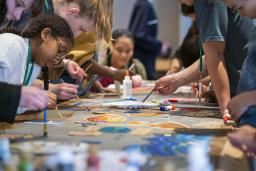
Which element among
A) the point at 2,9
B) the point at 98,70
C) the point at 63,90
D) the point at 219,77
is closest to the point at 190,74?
the point at 219,77

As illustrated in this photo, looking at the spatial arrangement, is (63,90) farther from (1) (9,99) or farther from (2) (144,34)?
(2) (144,34)

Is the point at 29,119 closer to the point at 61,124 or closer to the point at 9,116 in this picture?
the point at 61,124

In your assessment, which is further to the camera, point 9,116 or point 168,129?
point 168,129

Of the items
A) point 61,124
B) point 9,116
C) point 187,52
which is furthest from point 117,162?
point 187,52

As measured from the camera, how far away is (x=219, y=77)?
4.99ft

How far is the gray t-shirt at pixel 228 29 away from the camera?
150cm

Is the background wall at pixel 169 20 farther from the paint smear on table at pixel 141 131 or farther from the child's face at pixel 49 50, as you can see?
the paint smear on table at pixel 141 131

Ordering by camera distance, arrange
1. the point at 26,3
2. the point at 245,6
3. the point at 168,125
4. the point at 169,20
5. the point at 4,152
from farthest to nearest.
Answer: the point at 169,20 < the point at 26,3 < the point at 168,125 < the point at 245,6 < the point at 4,152

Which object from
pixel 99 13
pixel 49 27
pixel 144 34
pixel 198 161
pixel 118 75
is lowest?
pixel 198 161

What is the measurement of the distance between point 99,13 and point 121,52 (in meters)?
1.30

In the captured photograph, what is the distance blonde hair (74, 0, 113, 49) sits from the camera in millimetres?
1854

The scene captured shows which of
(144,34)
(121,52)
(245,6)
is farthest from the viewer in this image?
(144,34)

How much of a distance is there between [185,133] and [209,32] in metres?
0.46

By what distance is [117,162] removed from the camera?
0.83 metres
